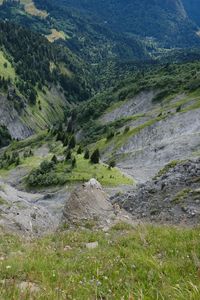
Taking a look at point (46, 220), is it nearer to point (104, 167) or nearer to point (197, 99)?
point (104, 167)

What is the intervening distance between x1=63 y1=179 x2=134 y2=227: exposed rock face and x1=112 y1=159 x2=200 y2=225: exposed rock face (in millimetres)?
2131

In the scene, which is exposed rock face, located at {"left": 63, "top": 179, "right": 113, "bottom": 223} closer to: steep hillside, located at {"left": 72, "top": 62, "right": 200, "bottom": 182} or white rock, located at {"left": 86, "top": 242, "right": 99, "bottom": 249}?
white rock, located at {"left": 86, "top": 242, "right": 99, "bottom": 249}

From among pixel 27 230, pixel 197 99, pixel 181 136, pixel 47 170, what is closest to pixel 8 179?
pixel 47 170

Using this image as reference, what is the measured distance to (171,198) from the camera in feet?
97.8

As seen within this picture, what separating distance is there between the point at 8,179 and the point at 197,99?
178ft

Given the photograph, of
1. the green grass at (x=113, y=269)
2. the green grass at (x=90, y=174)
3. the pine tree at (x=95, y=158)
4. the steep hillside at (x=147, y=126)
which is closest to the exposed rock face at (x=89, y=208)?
the green grass at (x=113, y=269)

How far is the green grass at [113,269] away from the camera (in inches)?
290

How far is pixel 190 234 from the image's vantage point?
12.7 m

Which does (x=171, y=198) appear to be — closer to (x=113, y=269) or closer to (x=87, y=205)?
(x=87, y=205)

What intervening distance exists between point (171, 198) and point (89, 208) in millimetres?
5780

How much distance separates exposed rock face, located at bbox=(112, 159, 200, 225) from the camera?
2691cm

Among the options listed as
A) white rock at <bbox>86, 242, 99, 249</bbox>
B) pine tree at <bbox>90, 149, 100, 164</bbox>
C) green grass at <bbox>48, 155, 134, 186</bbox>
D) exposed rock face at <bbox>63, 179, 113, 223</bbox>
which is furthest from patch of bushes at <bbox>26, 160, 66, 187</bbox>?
white rock at <bbox>86, 242, 99, 249</bbox>

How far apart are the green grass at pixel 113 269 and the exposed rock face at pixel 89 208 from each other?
9.80 meters

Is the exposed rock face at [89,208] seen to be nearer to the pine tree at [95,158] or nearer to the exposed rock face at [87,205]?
the exposed rock face at [87,205]
